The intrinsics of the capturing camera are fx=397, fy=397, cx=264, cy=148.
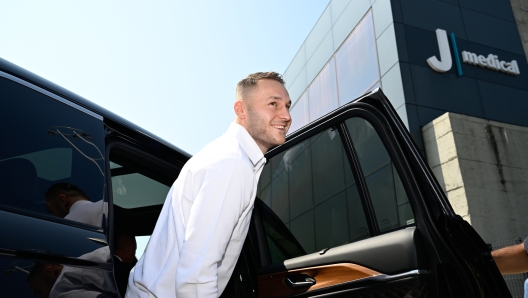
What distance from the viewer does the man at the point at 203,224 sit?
107cm

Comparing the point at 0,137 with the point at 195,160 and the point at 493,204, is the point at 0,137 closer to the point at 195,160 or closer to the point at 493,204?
the point at 195,160

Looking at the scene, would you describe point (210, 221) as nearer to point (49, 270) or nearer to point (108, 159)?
point (49, 270)

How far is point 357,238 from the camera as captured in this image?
1978 mm

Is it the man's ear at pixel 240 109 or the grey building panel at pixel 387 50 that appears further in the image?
the grey building panel at pixel 387 50

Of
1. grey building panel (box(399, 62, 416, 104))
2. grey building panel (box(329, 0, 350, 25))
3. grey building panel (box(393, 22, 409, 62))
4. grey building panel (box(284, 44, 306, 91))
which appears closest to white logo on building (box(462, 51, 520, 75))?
grey building panel (box(393, 22, 409, 62))

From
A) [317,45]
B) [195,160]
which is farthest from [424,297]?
[317,45]

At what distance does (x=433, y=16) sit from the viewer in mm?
11727

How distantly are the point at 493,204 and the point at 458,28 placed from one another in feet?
18.5

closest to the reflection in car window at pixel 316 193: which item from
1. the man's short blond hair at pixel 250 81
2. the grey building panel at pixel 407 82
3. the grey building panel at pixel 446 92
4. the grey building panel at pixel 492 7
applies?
the man's short blond hair at pixel 250 81

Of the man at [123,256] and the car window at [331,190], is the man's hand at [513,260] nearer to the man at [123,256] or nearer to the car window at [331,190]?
the car window at [331,190]

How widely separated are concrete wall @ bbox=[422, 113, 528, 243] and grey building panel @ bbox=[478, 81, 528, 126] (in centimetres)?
94

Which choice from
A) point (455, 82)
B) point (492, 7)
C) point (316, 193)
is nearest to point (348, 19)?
point (455, 82)

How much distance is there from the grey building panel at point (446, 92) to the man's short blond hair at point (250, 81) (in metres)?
9.33

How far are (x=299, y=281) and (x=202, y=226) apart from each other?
1.05m
